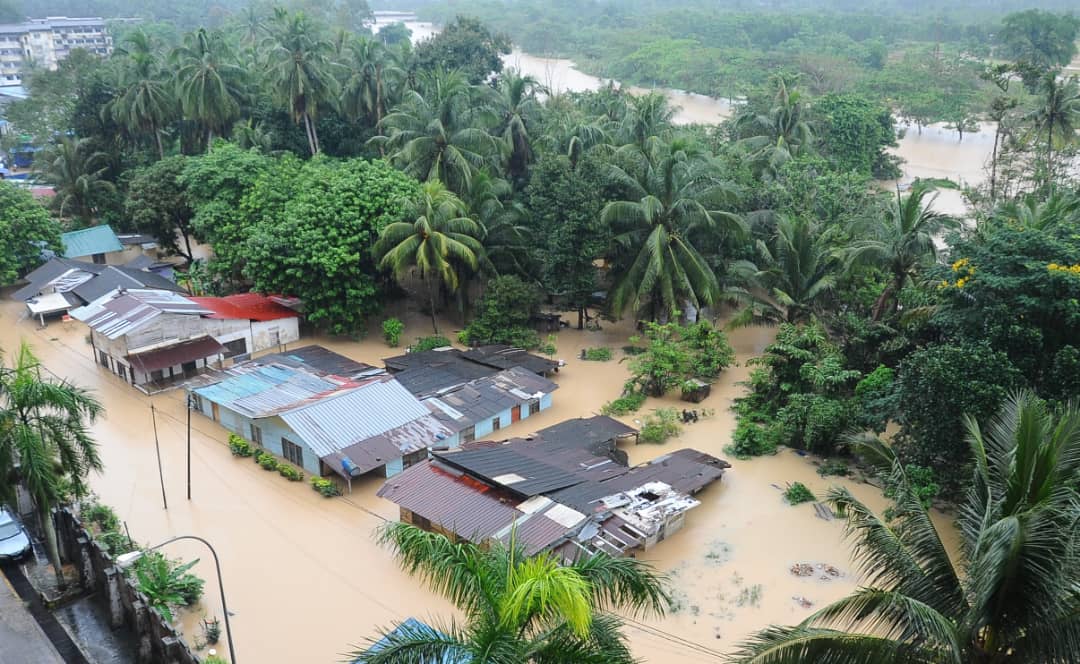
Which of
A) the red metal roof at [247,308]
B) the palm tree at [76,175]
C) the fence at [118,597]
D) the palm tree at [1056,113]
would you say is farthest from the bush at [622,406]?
the palm tree at [76,175]

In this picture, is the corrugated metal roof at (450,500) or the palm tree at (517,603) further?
the corrugated metal roof at (450,500)

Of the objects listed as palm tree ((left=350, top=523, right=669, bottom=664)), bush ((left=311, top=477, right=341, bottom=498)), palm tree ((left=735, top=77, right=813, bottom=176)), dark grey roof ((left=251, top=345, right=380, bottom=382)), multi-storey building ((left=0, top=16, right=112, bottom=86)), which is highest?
multi-storey building ((left=0, top=16, right=112, bottom=86))

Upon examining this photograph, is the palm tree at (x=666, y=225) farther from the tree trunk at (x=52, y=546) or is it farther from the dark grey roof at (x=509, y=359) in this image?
the tree trunk at (x=52, y=546)

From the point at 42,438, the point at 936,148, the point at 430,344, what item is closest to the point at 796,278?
the point at 430,344

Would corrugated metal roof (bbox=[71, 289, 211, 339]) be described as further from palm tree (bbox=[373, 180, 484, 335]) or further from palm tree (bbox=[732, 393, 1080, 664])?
palm tree (bbox=[732, 393, 1080, 664])

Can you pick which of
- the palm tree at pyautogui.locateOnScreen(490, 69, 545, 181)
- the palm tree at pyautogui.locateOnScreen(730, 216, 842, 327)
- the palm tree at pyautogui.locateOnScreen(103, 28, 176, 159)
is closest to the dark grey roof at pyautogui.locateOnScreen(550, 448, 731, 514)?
the palm tree at pyautogui.locateOnScreen(730, 216, 842, 327)

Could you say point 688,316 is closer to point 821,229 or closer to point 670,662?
point 821,229

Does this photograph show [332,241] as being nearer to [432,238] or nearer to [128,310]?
[432,238]
